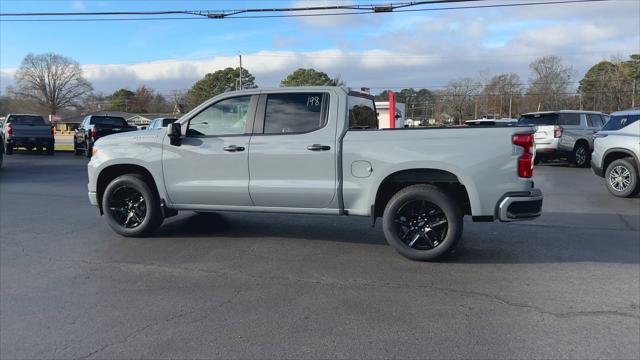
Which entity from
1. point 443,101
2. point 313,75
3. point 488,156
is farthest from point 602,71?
point 488,156

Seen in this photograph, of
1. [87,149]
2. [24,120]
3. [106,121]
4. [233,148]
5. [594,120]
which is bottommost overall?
[87,149]

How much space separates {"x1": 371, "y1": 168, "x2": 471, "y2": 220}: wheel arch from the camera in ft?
18.5

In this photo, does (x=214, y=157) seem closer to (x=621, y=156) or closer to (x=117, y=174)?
(x=117, y=174)

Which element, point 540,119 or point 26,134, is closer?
point 540,119

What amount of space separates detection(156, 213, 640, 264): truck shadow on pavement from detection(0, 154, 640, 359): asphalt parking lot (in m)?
0.03

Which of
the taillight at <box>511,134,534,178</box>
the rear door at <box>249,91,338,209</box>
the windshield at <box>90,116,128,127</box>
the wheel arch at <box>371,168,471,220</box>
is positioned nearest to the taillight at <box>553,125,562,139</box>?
the wheel arch at <box>371,168,471,220</box>

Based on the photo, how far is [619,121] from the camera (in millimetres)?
→ 11578

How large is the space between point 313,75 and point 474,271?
69099mm

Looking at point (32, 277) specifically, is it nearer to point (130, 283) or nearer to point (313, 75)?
point (130, 283)

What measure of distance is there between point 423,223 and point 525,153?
1.30 meters

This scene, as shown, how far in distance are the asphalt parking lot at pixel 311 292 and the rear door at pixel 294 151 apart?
0.74 metres

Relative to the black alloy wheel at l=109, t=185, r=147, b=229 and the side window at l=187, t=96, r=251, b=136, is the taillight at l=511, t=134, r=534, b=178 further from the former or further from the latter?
the black alloy wheel at l=109, t=185, r=147, b=229

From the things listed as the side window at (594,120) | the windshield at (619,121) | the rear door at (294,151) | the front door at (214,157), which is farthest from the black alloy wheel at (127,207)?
the side window at (594,120)

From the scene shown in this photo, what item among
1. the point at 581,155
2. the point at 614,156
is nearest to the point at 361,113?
the point at 614,156
